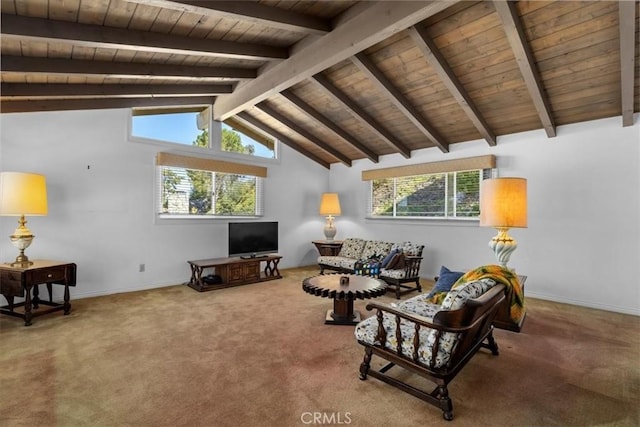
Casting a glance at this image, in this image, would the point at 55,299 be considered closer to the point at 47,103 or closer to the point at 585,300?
the point at 47,103

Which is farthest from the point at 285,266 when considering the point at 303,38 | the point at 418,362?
the point at 418,362

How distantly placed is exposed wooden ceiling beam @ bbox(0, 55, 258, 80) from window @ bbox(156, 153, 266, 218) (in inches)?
61.9

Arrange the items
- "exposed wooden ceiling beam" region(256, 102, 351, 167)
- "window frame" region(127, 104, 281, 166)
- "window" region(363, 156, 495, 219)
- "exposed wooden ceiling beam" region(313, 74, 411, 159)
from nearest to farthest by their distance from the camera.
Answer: "exposed wooden ceiling beam" region(313, 74, 411, 159)
"window frame" region(127, 104, 281, 166)
"window" region(363, 156, 495, 219)
"exposed wooden ceiling beam" region(256, 102, 351, 167)

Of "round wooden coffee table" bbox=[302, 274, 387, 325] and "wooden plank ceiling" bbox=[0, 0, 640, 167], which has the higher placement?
"wooden plank ceiling" bbox=[0, 0, 640, 167]

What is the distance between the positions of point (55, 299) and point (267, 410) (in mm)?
3822

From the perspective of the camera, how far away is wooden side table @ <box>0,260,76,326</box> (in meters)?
3.30

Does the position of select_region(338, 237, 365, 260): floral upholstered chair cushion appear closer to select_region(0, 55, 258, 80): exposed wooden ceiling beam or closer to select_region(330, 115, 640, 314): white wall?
select_region(330, 115, 640, 314): white wall

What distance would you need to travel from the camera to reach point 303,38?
147 inches

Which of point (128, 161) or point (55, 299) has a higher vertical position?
point (128, 161)

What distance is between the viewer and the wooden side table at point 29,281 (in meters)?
3.30

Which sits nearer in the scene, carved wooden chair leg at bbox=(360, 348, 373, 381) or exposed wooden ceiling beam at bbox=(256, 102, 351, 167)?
carved wooden chair leg at bbox=(360, 348, 373, 381)

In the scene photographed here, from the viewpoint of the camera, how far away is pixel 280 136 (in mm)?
6516

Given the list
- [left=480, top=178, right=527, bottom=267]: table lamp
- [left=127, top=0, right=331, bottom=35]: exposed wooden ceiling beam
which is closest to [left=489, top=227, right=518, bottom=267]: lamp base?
[left=480, top=178, right=527, bottom=267]: table lamp

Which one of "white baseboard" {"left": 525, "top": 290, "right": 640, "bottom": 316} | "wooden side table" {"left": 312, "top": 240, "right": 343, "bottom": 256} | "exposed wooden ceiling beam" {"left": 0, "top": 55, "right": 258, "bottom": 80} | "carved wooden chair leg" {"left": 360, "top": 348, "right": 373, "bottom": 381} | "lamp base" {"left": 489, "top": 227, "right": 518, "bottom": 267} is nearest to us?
"carved wooden chair leg" {"left": 360, "top": 348, "right": 373, "bottom": 381}
